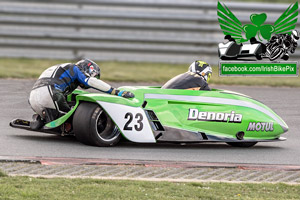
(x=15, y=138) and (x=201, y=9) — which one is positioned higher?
(x=201, y=9)

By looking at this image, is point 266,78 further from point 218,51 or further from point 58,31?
point 58,31

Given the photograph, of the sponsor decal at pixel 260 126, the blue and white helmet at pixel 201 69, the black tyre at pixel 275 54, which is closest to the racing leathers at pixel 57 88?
the blue and white helmet at pixel 201 69

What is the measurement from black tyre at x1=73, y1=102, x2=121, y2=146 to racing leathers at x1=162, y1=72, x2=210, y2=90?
1024mm

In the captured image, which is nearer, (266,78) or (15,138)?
(15,138)

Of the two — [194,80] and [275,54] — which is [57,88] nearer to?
[194,80]

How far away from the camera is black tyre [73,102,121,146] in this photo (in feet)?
26.1

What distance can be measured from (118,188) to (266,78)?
29.7ft

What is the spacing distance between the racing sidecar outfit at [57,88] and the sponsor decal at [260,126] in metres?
1.78

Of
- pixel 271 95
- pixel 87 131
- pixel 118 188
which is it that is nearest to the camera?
pixel 118 188

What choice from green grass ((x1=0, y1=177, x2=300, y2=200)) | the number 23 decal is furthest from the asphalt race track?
green grass ((x1=0, y1=177, x2=300, y2=200))

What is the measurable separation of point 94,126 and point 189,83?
57.8 inches

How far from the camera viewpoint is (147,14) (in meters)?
15.2

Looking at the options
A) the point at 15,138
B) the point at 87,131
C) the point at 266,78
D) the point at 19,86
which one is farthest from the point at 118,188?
the point at 266,78

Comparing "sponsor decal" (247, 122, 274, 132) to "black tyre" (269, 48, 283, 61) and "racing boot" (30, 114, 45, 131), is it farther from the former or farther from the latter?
"black tyre" (269, 48, 283, 61)
